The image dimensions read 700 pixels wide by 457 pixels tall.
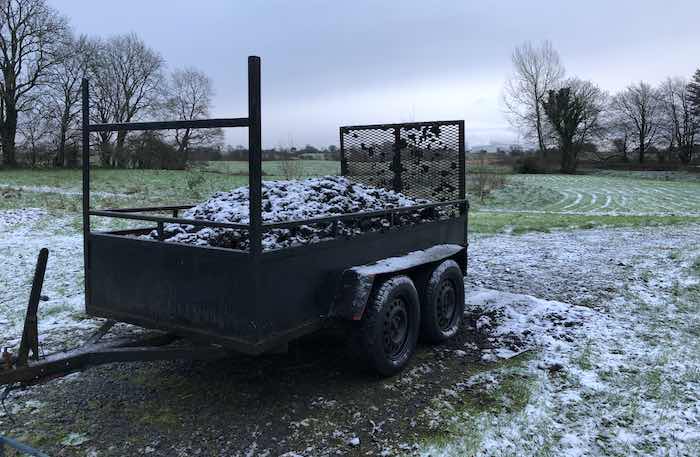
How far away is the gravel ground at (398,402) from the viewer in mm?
3217

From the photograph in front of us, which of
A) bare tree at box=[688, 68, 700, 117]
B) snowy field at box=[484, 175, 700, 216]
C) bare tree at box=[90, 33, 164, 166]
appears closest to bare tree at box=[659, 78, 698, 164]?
bare tree at box=[688, 68, 700, 117]

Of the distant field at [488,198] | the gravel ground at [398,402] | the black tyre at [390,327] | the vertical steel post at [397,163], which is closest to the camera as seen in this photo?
the gravel ground at [398,402]

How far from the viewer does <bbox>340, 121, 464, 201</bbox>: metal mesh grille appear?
224 inches

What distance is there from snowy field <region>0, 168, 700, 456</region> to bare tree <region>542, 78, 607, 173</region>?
149 feet

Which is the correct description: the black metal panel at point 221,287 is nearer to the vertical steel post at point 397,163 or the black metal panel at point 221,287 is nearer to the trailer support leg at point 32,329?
the trailer support leg at point 32,329

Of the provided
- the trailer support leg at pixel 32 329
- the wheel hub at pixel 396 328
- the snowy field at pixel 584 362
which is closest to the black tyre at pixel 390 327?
the wheel hub at pixel 396 328

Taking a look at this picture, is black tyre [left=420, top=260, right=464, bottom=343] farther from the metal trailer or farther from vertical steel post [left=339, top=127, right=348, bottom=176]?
vertical steel post [left=339, top=127, right=348, bottom=176]

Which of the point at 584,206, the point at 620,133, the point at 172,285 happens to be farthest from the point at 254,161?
the point at 620,133

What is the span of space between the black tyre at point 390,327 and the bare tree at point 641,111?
6089cm

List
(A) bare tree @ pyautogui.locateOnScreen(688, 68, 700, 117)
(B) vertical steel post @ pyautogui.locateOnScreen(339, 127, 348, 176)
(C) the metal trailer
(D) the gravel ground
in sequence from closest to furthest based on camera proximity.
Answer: (C) the metal trailer
(D) the gravel ground
(B) vertical steel post @ pyautogui.locateOnScreen(339, 127, 348, 176)
(A) bare tree @ pyautogui.locateOnScreen(688, 68, 700, 117)

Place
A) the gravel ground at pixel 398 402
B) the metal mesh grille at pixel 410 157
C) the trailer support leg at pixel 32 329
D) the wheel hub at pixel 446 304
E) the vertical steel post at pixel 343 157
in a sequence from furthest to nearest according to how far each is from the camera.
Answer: the vertical steel post at pixel 343 157 < the metal mesh grille at pixel 410 157 < the wheel hub at pixel 446 304 < the gravel ground at pixel 398 402 < the trailer support leg at pixel 32 329

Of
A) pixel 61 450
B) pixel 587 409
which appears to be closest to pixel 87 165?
pixel 61 450

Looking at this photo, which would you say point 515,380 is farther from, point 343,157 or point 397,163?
point 343,157

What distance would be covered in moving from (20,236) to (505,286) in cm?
888
